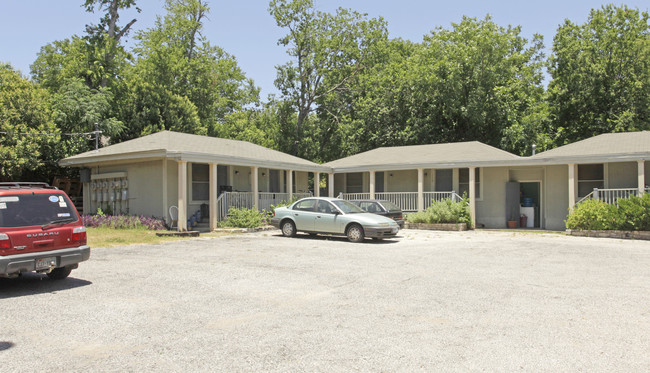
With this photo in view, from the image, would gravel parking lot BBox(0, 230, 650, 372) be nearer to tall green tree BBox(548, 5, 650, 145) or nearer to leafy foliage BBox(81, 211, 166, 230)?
leafy foliage BBox(81, 211, 166, 230)

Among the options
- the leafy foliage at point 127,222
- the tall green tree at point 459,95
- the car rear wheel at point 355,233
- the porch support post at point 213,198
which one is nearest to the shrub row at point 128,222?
the leafy foliage at point 127,222

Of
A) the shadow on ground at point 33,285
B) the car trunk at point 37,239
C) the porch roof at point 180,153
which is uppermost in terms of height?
the porch roof at point 180,153

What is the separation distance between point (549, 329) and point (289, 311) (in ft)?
10.5

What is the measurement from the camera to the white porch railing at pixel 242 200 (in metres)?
19.5

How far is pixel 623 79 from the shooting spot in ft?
102

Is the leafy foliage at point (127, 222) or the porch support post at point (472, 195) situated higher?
the porch support post at point (472, 195)

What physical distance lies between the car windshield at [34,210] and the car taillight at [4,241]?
0.17 meters

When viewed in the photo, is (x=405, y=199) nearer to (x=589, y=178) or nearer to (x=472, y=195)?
(x=472, y=195)

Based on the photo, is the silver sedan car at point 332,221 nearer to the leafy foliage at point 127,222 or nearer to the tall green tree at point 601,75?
the leafy foliage at point 127,222

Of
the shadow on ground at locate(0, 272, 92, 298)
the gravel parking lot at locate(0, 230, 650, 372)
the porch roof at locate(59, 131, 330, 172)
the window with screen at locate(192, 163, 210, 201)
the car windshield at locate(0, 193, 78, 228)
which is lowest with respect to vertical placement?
the gravel parking lot at locate(0, 230, 650, 372)

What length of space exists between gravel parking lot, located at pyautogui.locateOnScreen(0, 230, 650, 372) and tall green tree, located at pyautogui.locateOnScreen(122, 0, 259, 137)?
2101 centimetres

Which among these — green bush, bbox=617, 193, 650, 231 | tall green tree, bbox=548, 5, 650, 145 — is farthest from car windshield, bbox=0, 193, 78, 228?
tall green tree, bbox=548, 5, 650, 145

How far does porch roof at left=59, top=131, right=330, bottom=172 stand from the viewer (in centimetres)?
1772

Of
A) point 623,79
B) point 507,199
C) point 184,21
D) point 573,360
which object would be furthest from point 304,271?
point 184,21
